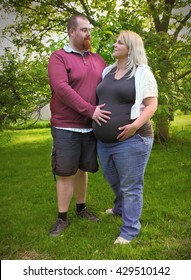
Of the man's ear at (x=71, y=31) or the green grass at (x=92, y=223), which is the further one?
the man's ear at (x=71, y=31)

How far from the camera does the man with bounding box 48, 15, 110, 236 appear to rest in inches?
139

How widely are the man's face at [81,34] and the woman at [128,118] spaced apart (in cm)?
33

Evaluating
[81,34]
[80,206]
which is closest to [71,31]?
[81,34]

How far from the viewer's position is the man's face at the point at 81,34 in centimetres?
364

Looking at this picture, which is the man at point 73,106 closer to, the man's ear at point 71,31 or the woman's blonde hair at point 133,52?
the man's ear at point 71,31

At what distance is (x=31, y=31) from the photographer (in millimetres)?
10453

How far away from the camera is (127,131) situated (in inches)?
133

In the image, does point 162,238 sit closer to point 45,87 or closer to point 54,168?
point 54,168

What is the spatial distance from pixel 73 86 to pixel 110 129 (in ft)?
1.79

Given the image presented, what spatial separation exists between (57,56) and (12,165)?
5041mm

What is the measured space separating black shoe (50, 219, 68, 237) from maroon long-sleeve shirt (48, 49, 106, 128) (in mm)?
996

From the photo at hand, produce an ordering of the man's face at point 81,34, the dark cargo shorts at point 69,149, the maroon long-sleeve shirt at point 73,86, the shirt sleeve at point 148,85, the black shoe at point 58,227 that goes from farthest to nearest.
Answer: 1. the black shoe at point 58,227
2. the dark cargo shorts at point 69,149
3. the man's face at point 81,34
4. the maroon long-sleeve shirt at point 73,86
5. the shirt sleeve at point 148,85

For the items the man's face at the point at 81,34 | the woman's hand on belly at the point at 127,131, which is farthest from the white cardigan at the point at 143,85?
the man's face at the point at 81,34
